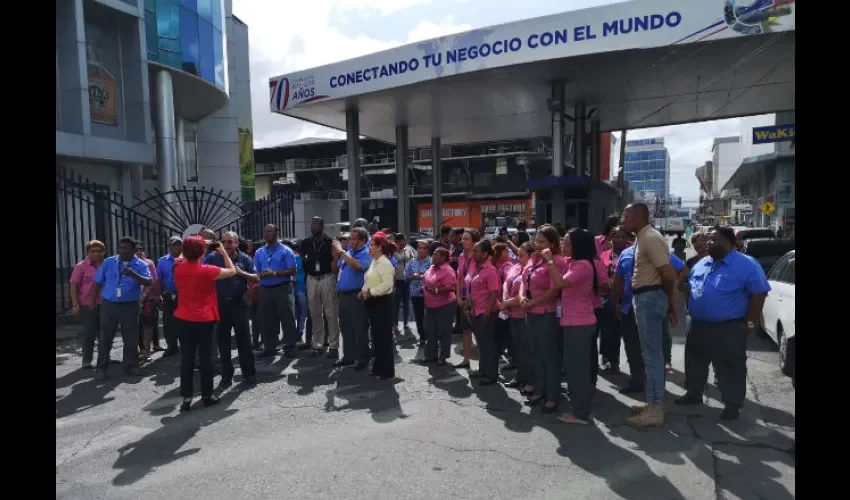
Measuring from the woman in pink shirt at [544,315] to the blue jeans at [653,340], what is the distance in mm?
801

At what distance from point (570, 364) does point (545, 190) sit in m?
13.0

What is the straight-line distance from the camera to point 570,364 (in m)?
4.79

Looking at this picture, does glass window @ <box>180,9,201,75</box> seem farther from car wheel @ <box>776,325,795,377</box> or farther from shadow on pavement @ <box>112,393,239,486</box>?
car wheel @ <box>776,325,795,377</box>

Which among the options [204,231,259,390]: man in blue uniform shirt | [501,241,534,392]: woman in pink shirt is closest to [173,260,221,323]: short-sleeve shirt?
[204,231,259,390]: man in blue uniform shirt

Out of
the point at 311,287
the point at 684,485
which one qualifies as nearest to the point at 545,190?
the point at 311,287

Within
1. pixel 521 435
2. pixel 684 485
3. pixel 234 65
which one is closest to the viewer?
pixel 684 485

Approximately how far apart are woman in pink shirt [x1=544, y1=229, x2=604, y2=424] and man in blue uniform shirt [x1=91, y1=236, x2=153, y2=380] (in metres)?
5.43

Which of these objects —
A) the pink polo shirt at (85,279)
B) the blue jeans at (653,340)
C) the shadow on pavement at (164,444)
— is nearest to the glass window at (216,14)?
the pink polo shirt at (85,279)

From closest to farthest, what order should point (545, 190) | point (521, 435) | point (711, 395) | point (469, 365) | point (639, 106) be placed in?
point (521, 435), point (711, 395), point (469, 365), point (545, 190), point (639, 106)

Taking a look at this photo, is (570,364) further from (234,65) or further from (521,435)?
(234,65)

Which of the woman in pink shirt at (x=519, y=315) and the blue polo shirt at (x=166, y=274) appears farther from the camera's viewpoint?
the blue polo shirt at (x=166, y=274)

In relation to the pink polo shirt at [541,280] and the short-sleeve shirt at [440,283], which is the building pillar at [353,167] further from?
the pink polo shirt at [541,280]

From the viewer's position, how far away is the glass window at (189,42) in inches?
810
